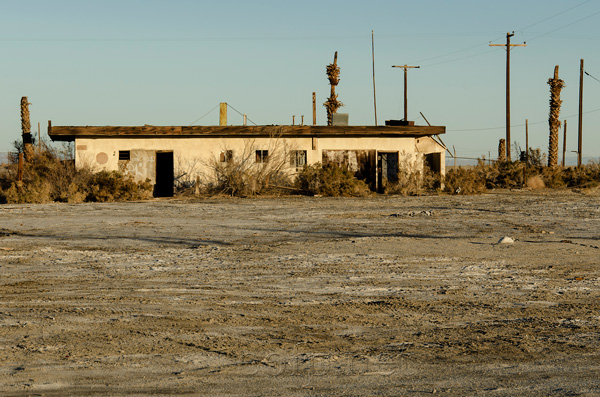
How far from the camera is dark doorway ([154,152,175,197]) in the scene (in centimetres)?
3439

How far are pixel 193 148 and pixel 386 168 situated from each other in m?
9.15

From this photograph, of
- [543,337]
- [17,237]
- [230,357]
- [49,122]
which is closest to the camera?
[230,357]

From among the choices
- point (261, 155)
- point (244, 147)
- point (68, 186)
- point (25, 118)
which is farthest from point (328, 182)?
point (25, 118)

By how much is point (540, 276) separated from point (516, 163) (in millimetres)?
27859

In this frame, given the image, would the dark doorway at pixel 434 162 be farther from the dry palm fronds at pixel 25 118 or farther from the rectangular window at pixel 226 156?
the dry palm fronds at pixel 25 118

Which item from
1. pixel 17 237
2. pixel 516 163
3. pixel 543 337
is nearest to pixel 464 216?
pixel 17 237

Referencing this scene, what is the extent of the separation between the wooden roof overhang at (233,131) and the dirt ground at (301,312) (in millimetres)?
14666

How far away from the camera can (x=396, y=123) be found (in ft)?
115

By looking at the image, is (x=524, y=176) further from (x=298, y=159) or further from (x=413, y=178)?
(x=298, y=159)

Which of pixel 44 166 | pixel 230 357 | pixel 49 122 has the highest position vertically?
pixel 49 122

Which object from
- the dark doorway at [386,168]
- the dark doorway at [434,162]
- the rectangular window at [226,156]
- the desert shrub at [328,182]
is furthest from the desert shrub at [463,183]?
the rectangular window at [226,156]

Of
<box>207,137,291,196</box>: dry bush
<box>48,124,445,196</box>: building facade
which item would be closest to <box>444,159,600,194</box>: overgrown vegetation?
<box>48,124,445,196</box>: building facade

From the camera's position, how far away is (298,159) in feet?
105

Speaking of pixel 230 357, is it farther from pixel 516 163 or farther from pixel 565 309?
pixel 516 163
